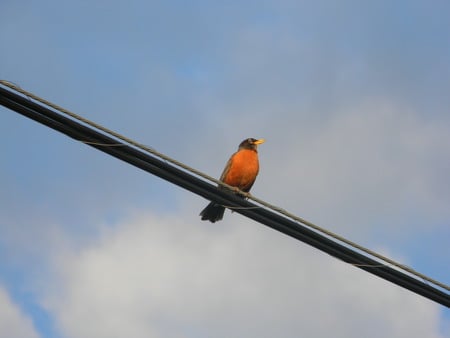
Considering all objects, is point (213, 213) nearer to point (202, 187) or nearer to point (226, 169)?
point (226, 169)

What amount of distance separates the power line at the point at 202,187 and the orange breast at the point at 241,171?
5.80 m

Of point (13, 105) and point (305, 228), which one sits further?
point (305, 228)

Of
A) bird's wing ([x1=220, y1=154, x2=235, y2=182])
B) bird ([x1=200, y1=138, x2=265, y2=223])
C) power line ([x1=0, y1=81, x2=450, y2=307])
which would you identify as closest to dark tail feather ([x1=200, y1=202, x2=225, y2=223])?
bird ([x1=200, y1=138, x2=265, y2=223])

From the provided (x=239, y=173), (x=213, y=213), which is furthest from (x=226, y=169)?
(x=213, y=213)

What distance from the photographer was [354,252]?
5980 millimetres

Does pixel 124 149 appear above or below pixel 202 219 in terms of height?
below

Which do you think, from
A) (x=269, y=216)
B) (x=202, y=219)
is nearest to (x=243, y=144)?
(x=202, y=219)

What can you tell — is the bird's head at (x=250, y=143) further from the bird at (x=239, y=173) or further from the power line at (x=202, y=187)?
the power line at (x=202, y=187)

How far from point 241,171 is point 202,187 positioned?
20.4 ft

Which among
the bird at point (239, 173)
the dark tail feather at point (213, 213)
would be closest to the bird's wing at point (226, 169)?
the bird at point (239, 173)

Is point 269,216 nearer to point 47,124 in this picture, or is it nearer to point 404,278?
point 404,278

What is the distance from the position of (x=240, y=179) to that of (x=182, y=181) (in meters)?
6.30

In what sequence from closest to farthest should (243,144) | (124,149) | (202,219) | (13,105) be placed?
(13,105) < (124,149) < (202,219) < (243,144)

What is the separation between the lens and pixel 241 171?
12227 millimetres
